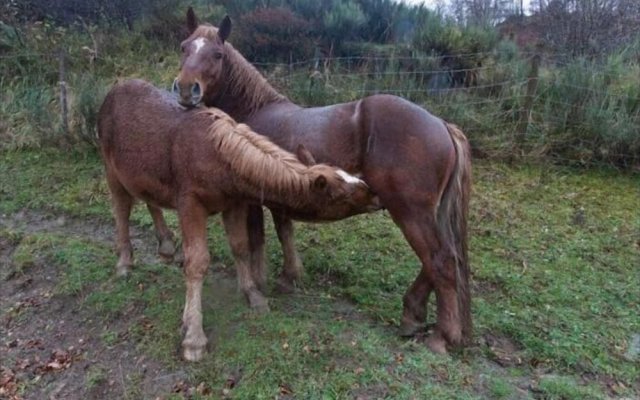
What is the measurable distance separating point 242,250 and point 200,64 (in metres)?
1.29

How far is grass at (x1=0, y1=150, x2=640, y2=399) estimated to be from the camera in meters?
3.10

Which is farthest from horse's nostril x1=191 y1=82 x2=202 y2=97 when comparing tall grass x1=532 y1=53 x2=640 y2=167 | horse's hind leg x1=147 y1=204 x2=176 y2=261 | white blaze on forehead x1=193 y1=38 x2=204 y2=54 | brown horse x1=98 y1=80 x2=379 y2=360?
tall grass x1=532 y1=53 x2=640 y2=167

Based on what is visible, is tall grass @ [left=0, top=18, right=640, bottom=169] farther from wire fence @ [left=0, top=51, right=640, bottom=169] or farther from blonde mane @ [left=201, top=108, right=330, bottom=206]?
blonde mane @ [left=201, top=108, right=330, bottom=206]

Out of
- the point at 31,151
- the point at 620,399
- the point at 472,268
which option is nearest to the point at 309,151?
the point at 472,268

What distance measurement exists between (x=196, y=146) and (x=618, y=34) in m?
8.63

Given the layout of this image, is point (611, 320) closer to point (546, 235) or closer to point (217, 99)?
point (546, 235)

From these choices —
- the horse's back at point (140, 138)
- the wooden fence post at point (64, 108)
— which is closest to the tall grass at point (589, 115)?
the horse's back at point (140, 138)

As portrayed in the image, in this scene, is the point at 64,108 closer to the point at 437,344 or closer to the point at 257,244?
the point at 257,244

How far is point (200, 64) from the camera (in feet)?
12.7

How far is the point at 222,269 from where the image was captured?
454 centimetres

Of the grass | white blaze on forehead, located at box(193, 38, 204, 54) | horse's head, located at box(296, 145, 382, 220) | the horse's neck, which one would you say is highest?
white blaze on forehead, located at box(193, 38, 204, 54)

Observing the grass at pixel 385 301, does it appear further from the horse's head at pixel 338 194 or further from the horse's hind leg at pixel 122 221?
the horse's head at pixel 338 194

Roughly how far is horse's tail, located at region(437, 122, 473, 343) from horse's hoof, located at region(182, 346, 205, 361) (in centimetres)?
155

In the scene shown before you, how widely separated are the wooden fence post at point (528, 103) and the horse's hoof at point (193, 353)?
516cm
